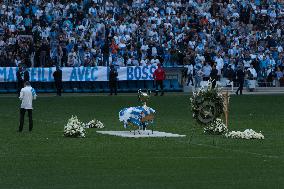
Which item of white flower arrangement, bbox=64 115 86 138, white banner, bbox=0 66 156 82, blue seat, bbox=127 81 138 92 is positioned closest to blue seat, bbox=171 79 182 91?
white banner, bbox=0 66 156 82

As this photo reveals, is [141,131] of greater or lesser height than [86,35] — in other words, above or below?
below

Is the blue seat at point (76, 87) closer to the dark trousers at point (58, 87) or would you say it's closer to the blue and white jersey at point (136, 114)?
the dark trousers at point (58, 87)

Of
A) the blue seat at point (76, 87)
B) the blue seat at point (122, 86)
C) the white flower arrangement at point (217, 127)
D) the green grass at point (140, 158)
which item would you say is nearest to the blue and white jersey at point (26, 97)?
the green grass at point (140, 158)

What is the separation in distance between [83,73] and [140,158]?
126ft

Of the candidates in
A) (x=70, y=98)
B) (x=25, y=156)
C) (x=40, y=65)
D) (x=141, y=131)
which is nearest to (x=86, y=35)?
(x=40, y=65)

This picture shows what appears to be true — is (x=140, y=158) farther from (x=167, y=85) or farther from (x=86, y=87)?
(x=167, y=85)

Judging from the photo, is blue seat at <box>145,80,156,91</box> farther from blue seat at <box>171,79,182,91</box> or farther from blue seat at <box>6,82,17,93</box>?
blue seat at <box>6,82,17,93</box>

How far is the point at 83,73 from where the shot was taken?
6269cm

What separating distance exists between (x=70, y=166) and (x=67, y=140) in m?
7.22

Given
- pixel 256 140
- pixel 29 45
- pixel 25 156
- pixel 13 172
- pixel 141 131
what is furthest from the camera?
pixel 29 45

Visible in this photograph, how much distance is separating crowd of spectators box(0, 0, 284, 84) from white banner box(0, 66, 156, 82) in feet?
1.80

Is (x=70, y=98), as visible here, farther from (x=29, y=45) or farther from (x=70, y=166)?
(x=70, y=166)

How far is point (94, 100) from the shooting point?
54500 millimetres

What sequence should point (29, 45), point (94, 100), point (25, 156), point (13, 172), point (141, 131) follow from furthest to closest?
point (29, 45) < point (94, 100) < point (141, 131) < point (25, 156) < point (13, 172)
